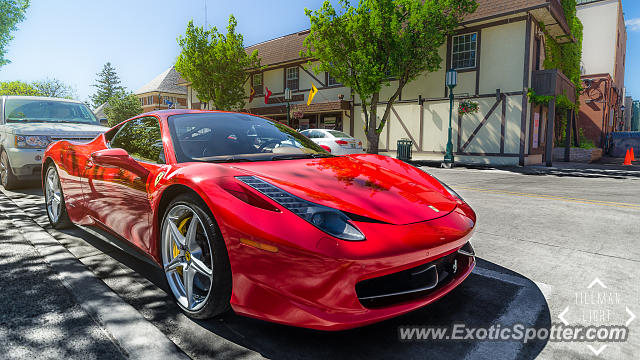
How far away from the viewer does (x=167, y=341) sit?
1.95 m

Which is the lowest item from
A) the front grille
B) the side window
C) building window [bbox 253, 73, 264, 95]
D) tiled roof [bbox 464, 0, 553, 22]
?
the front grille

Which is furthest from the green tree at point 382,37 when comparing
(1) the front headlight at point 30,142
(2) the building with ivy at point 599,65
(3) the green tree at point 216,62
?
(2) the building with ivy at point 599,65

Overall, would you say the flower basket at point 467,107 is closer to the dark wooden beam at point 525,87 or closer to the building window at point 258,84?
the dark wooden beam at point 525,87

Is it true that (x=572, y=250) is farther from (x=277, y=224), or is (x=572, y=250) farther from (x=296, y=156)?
(x=277, y=224)

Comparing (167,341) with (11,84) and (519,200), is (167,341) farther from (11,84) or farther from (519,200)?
(11,84)

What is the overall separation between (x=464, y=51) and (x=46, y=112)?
16.1 meters

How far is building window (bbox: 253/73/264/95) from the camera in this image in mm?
26786

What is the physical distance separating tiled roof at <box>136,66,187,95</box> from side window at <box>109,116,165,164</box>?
47420mm

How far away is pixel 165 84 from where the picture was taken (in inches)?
→ 1892

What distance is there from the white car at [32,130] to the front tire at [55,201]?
1.53 meters

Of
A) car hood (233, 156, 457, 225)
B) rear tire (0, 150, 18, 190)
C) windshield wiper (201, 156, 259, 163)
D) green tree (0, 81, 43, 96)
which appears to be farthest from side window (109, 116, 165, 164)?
green tree (0, 81, 43, 96)

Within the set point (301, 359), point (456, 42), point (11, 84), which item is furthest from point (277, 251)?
point (11, 84)

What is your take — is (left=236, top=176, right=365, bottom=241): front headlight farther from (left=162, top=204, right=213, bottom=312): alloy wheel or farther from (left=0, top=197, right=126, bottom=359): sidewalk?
(left=0, top=197, right=126, bottom=359): sidewalk

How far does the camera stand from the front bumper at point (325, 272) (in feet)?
5.65
